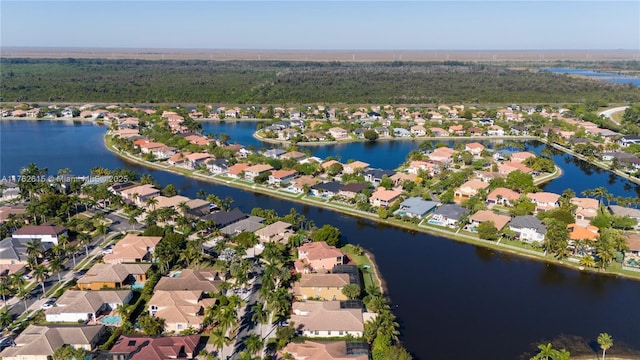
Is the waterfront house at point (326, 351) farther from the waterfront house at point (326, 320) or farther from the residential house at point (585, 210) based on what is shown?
the residential house at point (585, 210)

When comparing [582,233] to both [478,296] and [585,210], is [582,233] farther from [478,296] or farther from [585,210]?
[478,296]

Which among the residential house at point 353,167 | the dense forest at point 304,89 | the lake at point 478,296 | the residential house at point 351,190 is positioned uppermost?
the dense forest at point 304,89

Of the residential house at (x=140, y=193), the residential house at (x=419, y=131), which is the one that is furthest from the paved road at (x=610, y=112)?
the residential house at (x=140, y=193)

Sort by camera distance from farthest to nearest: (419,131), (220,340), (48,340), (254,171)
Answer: (419,131)
(254,171)
(48,340)
(220,340)

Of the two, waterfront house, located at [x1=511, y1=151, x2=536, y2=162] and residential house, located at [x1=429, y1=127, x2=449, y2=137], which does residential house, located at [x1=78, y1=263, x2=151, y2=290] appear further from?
residential house, located at [x1=429, y1=127, x2=449, y2=137]

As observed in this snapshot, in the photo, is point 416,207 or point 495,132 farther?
point 495,132

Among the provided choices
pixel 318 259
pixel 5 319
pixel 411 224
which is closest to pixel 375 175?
pixel 411 224
